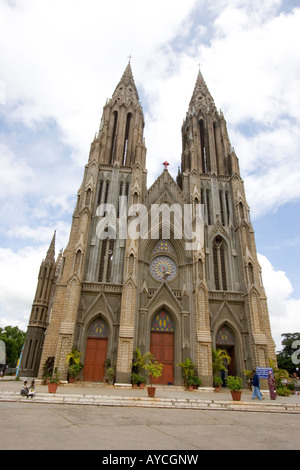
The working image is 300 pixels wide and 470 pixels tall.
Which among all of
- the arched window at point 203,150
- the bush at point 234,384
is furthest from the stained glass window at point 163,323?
the arched window at point 203,150

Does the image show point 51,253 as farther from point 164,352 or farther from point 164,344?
point 164,352

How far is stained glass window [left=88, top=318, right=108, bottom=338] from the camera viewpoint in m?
21.1

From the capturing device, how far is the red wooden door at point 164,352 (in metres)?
20.7

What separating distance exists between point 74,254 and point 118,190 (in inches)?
311

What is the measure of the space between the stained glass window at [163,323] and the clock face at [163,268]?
288cm

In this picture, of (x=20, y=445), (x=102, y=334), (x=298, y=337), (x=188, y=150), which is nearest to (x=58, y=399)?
(x=20, y=445)

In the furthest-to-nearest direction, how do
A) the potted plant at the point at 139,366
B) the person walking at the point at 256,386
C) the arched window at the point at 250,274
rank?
the arched window at the point at 250,274 < the potted plant at the point at 139,366 < the person walking at the point at 256,386

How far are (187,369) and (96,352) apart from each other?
21.5 ft

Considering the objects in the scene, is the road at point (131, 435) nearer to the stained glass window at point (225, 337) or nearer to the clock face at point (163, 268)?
the stained glass window at point (225, 337)

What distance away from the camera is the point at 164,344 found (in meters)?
21.7

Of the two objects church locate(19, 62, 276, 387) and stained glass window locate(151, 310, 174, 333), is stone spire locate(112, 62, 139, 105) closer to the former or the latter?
church locate(19, 62, 276, 387)

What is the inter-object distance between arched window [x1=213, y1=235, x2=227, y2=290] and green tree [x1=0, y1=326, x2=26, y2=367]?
4398 centimetres
